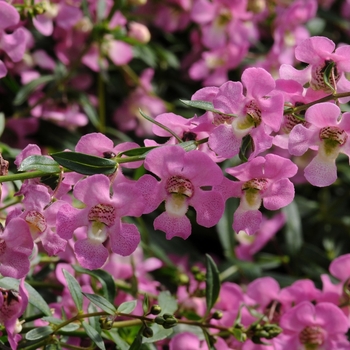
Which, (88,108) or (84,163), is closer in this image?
(84,163)

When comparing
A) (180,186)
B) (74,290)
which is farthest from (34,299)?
(180,186)

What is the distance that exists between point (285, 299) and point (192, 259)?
48 cm

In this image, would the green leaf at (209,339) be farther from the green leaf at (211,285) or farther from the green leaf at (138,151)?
the green leaf at (138,151)

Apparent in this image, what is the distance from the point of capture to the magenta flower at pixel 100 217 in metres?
0.76

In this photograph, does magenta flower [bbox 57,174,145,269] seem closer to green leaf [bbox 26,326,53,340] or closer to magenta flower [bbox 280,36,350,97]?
green leaf [bbox 26,326,53,340]

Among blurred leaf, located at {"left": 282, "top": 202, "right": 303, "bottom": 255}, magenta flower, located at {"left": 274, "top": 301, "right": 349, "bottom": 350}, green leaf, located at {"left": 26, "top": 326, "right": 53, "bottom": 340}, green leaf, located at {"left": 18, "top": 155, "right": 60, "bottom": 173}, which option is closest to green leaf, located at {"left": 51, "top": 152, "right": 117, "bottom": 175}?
green leaf, located at {"left": 18, "top": 155, "right": 60, "bottom": 173}

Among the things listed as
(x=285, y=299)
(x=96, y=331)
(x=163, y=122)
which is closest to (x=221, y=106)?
(x=163, y=122)

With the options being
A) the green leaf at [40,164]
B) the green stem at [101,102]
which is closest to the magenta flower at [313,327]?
the green leaf at [40,164]

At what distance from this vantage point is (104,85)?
1.64 m

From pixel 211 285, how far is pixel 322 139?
30 cm

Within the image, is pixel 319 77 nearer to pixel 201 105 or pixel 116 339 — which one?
pixel 201 105

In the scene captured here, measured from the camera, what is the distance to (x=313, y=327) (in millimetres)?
1024

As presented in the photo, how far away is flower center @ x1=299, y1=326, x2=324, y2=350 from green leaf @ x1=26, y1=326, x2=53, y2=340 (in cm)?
38

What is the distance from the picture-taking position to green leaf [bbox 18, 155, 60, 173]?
0.77 m
